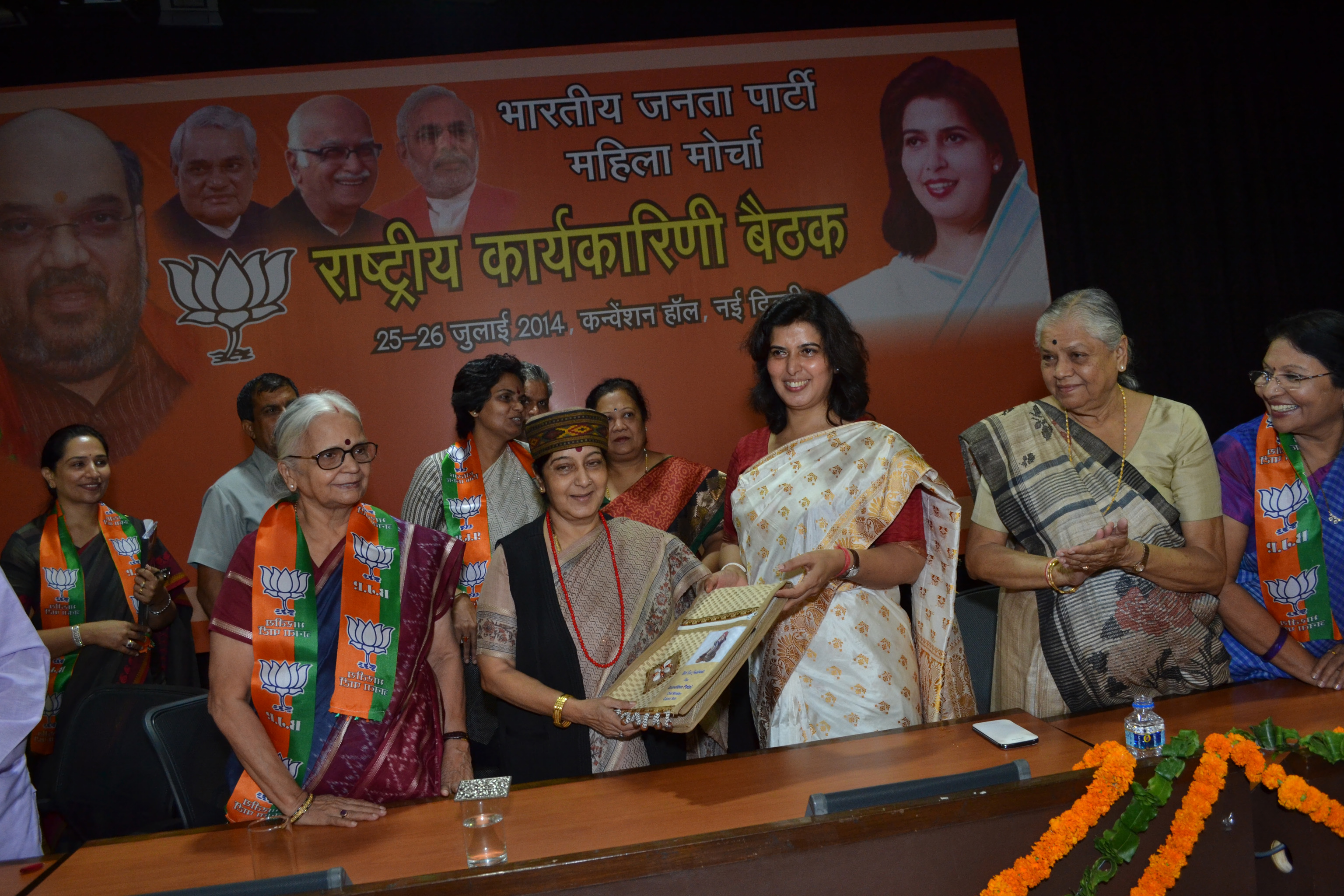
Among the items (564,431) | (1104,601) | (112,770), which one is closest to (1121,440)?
(1104,601)

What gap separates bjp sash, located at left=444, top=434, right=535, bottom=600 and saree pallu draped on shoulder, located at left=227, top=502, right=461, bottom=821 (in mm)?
1185

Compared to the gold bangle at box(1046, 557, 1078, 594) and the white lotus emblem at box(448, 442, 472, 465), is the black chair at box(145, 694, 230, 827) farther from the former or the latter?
the gold bangle at box(1046, 557, 1078, 594)

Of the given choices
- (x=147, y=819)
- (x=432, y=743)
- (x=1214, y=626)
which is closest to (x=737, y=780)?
(x=432, y=743)

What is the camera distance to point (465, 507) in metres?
3.47

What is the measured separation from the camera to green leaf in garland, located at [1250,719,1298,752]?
1713 mm

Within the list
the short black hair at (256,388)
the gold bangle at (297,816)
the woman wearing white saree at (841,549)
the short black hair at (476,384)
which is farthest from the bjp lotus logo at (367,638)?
the short black hair at (256,388)

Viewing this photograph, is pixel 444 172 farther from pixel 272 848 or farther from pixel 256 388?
pixel 272 848

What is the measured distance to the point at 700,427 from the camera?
5.56 meters

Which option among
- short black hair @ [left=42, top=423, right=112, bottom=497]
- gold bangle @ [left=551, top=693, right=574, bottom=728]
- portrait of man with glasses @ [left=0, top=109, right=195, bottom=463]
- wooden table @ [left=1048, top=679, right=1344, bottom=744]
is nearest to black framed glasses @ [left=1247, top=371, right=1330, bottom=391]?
wooden table @ [left=1048, top=679, right=1344, bottom=744]

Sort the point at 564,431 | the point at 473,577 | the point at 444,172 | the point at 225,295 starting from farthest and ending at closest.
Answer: the point at 444,172 → the point at 225,295 → the point at 473,577 → the point at 564,431

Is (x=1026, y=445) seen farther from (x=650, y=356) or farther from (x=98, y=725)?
(x=650, y=356)

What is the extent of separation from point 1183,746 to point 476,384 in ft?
8.56

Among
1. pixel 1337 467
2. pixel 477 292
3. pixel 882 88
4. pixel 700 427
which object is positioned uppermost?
pixel 882 88

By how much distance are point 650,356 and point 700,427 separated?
0.49 metres
